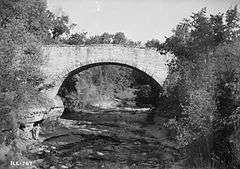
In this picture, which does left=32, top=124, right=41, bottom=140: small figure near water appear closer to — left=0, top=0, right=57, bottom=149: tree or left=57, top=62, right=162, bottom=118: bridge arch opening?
left=0, top=0, right=57, bottom=149: tree

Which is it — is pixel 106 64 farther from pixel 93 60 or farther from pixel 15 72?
pixel 15 72

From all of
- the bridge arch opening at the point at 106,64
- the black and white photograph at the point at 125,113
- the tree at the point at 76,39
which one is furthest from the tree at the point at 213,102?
the tree at the point at 76,39

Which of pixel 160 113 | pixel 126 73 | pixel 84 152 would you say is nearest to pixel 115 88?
pixel 126 73

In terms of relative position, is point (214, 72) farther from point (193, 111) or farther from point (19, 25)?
point (19, 25)

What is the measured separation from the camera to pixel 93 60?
70.0 feet

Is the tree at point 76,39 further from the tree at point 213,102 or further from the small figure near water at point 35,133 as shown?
the tree at point 213,102

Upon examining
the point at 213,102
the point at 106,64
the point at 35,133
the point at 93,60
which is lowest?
the point at 35,133

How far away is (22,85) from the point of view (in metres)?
11.8

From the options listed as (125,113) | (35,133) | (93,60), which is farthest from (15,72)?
(125,113)

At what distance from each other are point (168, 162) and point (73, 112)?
15.1 meters

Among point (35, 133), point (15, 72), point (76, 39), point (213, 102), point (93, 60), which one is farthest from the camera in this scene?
point (76, 39)

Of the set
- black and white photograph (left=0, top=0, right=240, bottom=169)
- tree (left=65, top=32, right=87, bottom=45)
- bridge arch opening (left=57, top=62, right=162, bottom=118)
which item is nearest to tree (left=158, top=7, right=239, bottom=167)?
black and white photograph (left=0, top=0, right=240, bottom=169)

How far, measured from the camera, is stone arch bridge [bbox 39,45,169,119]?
21109 mm

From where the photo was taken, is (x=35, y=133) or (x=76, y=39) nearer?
(x=35, y=133)
